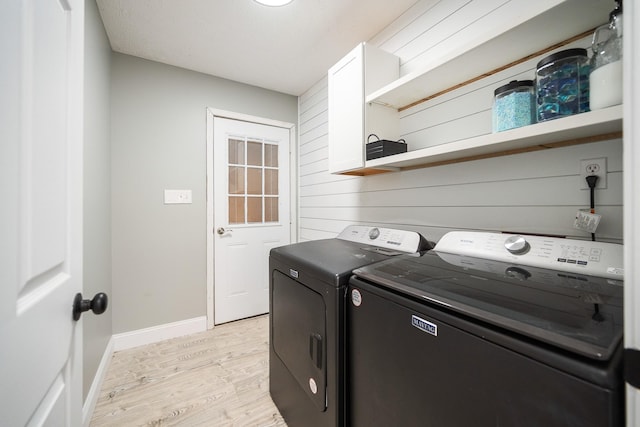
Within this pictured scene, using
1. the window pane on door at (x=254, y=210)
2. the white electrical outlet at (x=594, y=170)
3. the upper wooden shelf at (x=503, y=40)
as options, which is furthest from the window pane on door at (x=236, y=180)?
the white electrical outlet at (x=594, y=170)

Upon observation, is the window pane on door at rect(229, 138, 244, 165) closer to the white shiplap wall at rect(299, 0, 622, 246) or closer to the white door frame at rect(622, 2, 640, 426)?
the white shiplap wall at rect(299, 0, 622, 246)

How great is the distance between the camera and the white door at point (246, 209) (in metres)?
2.71

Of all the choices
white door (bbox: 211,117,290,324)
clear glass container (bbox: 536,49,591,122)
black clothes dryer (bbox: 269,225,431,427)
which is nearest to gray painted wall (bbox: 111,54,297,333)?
white door (bbox: 211,117,290,324)

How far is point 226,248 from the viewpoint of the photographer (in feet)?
9.04

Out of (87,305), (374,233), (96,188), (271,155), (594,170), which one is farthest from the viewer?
(271,155)

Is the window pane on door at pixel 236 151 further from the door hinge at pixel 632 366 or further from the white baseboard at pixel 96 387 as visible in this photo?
the door hinge at pixel 632 366

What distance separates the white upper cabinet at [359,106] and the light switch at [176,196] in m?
1.59

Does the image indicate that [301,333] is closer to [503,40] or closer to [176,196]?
[503,40]

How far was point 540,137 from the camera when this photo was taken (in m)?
0.98

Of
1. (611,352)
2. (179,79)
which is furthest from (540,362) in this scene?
(179,79)

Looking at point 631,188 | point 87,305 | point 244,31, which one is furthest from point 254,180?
point 631,188

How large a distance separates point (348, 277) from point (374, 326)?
216mm

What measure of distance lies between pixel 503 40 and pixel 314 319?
1.46 metres

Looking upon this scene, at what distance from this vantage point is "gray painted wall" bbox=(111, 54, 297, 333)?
2.27 m
